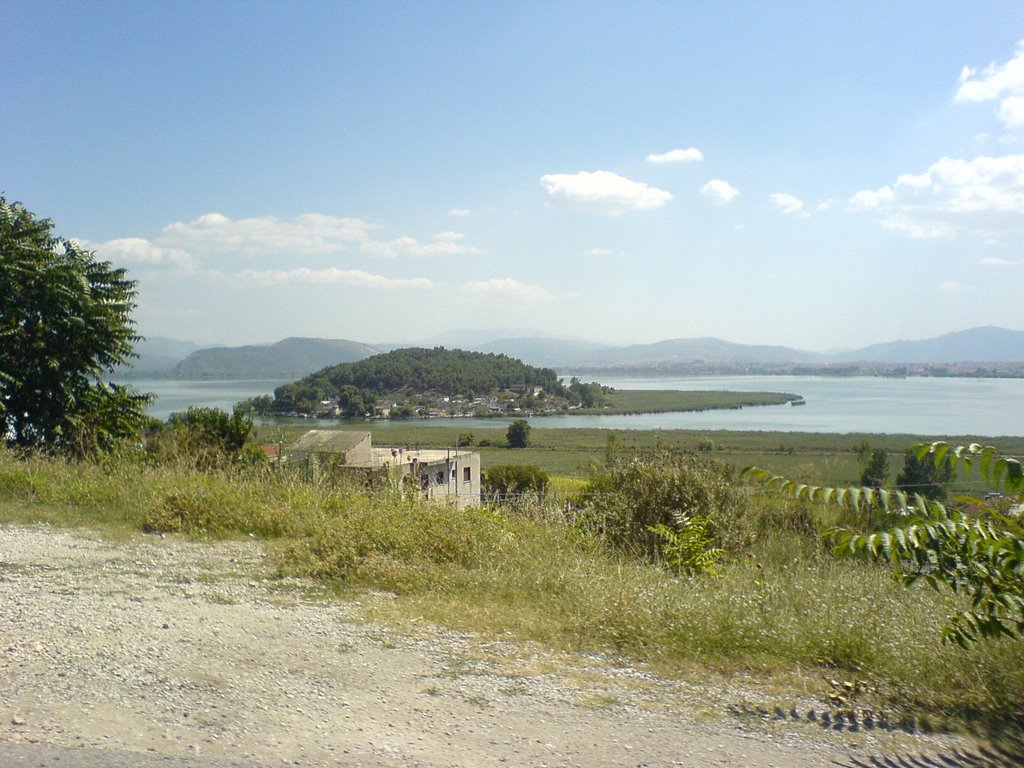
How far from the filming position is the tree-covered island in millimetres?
29234

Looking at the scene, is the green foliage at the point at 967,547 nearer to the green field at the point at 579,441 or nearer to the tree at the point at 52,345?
the green field at the point at 579,441

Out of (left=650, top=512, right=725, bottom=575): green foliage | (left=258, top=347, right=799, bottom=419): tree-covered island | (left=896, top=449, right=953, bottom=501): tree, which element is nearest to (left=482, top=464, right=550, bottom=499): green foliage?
(left=258, top=347, right=799, bottom=419): tree-covered island

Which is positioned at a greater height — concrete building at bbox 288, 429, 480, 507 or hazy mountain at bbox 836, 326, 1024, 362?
hazy mountain at bbox 836, 326, 1024, 362

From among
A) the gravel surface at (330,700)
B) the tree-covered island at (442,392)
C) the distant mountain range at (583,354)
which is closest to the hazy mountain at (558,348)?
the distant mountain range at (583,354)

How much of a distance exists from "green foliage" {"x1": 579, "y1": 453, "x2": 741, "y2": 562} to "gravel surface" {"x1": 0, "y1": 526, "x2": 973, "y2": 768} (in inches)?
177

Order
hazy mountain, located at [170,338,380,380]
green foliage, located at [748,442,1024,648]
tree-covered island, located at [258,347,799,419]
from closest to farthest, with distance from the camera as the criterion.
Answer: green foliage, located at [748,442,1024,648]
tree-covered island, located at [258,347,799,419]
hazy mountain, located at [170,338,380,380]

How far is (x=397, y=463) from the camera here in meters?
12.7

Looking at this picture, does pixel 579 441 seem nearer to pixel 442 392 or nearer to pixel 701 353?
pixel 442 392

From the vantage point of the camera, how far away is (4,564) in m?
6.39

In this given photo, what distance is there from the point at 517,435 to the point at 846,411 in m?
24.8

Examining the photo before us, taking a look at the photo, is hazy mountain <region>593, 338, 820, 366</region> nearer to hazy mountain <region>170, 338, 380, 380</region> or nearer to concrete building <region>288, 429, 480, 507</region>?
hazy mountain <region>170, 338, 380, 380</region>

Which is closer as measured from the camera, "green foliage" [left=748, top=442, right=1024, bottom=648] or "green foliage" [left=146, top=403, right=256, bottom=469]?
"green foliage" [left=748, top=442, right=1024, bottom=648]

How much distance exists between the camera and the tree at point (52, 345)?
49.4 ft

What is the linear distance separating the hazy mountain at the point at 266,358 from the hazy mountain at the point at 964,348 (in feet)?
219
